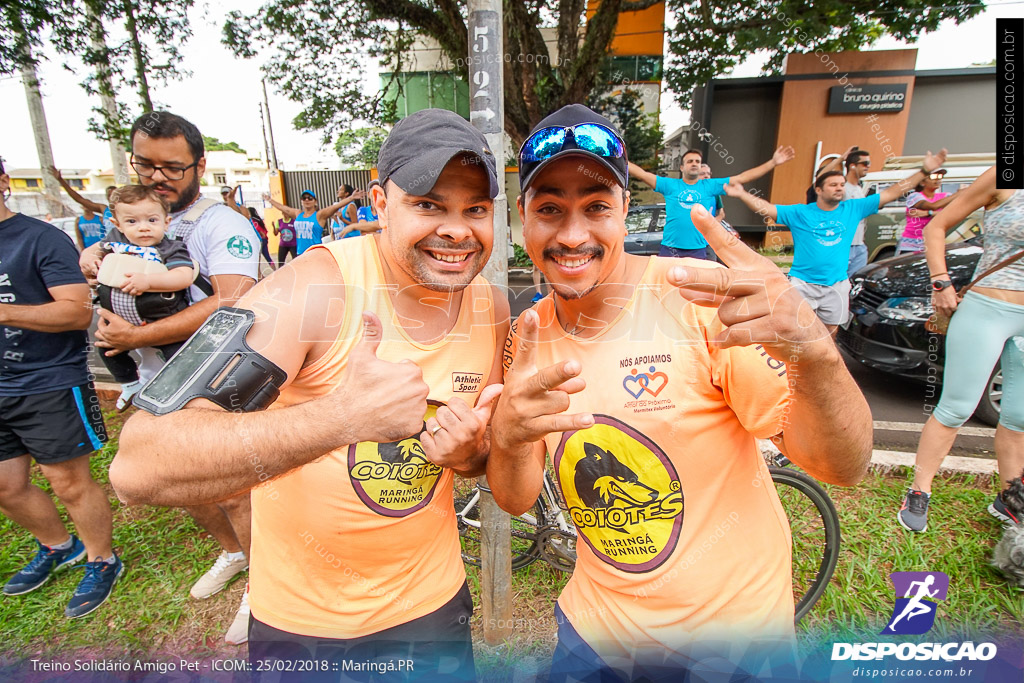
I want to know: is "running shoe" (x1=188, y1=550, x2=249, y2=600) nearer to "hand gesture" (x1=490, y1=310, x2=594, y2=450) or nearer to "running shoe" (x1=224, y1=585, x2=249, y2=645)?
"running shoe" (x1=224, y1=585, x2=249, y2=645)

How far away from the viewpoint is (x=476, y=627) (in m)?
2.75

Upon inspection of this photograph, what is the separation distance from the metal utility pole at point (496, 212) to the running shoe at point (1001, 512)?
2.89 m

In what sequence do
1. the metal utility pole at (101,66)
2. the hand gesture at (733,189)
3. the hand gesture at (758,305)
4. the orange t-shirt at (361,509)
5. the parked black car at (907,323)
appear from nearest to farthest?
the hand gesture at (758,305)
the orange t-shirt at (361,509)
the hand gesture at (733,189)
the parked black car at (907,323)
the metal utility pole at (101,66)

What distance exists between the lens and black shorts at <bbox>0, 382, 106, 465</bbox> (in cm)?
267

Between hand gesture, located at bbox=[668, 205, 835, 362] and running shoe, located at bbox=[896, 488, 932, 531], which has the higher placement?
hand gesture, located at bbox=[668, 205, 835, 362]

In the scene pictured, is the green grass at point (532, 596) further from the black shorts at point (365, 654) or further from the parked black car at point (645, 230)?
the parked black car at point (645, 230)

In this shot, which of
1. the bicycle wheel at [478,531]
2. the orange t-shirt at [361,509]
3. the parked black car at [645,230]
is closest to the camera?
the orange t-shirt at [361,509]

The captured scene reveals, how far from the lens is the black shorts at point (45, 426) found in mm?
2666

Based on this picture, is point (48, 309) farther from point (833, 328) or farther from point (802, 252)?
point (833, 328)

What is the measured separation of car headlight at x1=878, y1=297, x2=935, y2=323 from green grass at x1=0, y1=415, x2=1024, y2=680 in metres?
1.74

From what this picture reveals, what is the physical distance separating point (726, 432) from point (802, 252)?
172 inches

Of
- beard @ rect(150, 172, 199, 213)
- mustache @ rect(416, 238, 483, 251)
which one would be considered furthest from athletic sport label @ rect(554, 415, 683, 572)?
beard @ rect(150, 172, 199, 213)

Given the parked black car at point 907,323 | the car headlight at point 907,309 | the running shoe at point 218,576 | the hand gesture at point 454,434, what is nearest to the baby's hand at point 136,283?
the running shoe at point 218,576

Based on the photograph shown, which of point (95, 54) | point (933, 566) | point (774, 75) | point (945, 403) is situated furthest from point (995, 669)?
point (774, 75)
